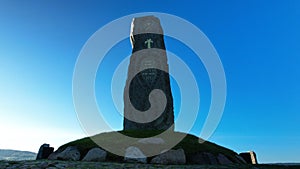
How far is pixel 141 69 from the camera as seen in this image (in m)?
18.1

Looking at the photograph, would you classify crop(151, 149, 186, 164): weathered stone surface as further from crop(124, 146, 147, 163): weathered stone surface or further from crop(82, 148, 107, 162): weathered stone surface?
crop(82, 148, 107, 162): weathered stone surface

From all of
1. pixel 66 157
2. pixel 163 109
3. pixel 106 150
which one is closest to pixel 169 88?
pixel 163 109

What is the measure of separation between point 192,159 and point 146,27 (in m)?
11.4

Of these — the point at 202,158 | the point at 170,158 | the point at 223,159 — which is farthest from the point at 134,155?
the point at 223,159

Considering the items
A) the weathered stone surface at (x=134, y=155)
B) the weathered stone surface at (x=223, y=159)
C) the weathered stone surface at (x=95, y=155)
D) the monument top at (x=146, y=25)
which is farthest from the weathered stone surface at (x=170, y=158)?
the monument top at (x=146, y=25)

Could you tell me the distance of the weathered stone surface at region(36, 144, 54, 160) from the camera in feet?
42.6

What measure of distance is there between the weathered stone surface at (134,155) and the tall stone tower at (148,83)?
5.35m

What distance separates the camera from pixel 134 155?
10.9m

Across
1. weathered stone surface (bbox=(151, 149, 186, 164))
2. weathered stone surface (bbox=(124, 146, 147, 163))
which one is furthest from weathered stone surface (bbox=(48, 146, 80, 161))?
weathered stone surface (bbox=(151, 149, 186, 164))

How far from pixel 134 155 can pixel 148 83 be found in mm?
7451

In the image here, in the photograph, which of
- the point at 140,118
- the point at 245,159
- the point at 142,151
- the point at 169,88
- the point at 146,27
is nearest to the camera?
the point at 142,151

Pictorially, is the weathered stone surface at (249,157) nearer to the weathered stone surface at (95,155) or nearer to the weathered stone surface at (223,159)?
the weathered stone surface at (223,159)

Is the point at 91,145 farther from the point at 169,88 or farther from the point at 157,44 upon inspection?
the point at 157,44

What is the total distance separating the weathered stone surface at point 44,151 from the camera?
1298cm
